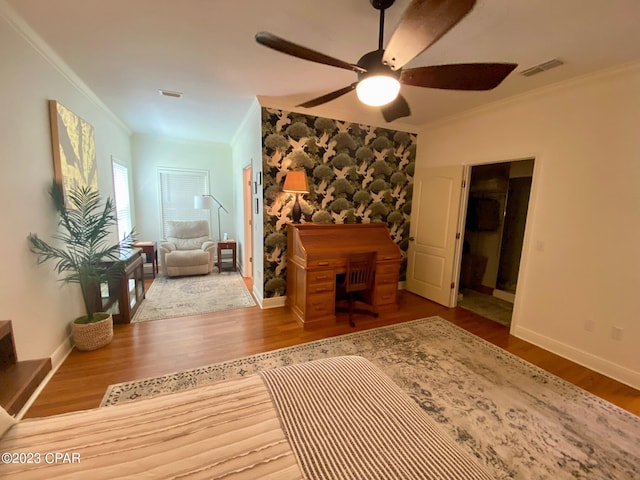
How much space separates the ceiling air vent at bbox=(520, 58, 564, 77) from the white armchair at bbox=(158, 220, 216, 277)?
4970mm

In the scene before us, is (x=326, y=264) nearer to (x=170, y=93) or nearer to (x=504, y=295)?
(x=170, y=93)

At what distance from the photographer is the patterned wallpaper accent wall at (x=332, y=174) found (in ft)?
11.0

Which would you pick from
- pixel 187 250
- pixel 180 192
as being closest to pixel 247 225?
pixel 187 250

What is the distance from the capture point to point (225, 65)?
2406mm

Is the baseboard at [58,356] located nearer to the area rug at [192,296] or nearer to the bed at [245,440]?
the area rug at [192,296]

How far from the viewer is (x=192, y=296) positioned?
392cm

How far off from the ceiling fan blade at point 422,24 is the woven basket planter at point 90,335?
3.19 metres

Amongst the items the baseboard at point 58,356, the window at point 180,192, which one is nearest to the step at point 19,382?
the baseboard at point 58,356

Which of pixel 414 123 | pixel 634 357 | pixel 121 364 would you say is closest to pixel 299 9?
pixel 414 123

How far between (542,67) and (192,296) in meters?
4.70

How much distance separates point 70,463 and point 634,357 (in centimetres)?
363

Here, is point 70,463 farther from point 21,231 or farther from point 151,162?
point 151,162

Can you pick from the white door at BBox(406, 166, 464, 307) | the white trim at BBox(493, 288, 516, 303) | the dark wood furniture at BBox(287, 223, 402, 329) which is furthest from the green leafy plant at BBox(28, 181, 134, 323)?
the white trim at BBox(493, 288, 516, 303)

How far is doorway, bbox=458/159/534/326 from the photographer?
13.3 ft
